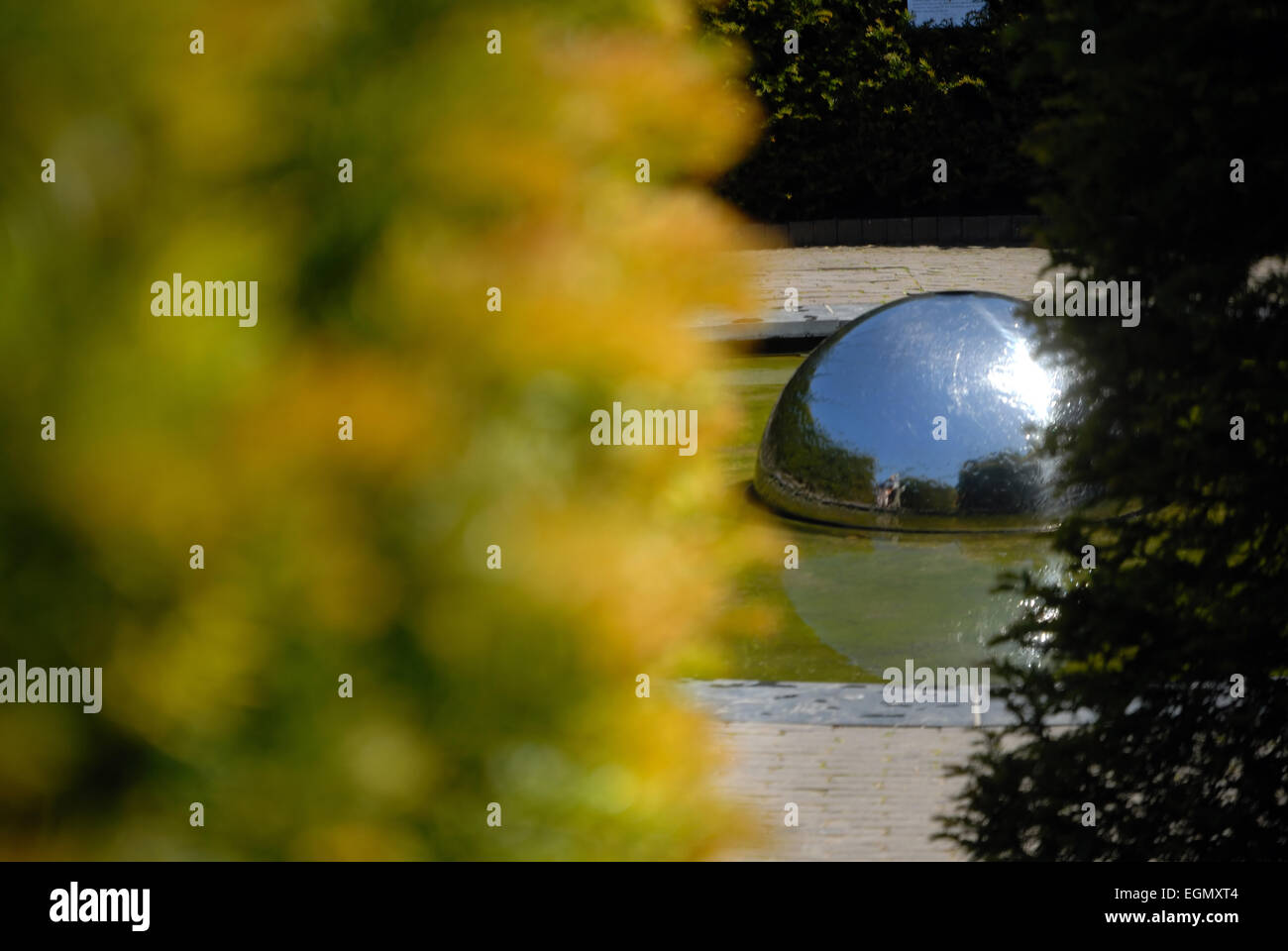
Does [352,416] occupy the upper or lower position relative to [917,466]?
lower

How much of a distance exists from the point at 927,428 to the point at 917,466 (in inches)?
10.1

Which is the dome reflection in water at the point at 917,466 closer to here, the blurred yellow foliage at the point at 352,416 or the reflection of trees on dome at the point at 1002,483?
the reflection of trees on dome at the point at 1002,483

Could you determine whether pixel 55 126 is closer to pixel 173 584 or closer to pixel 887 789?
pixel 173 584

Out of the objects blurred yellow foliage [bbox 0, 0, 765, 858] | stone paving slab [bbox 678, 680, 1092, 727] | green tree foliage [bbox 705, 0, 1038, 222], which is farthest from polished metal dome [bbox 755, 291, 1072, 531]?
green tree foliage [bbox 705, 0, 1038, 222]

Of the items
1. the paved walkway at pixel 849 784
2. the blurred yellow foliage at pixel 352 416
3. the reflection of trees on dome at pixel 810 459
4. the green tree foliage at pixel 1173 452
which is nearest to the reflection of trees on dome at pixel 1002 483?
the reflection of trees on dome at pixel 810 459

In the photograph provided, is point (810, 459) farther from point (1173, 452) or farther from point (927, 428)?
point (1173, 452)

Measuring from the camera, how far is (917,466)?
889 cm

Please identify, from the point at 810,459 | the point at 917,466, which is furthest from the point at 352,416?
the point at 810,459

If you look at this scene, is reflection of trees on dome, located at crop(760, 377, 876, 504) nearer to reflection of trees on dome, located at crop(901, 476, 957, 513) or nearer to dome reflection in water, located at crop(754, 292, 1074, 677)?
dome reflection in water, located at crop(754, 292, 1074, 677)

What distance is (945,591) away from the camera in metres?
8.09

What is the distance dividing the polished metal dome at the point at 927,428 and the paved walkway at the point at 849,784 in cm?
284

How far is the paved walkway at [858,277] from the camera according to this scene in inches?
632

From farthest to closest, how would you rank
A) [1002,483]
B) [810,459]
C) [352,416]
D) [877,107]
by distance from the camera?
[877,107]
[810,459]
[1002,483]
[352,416]
